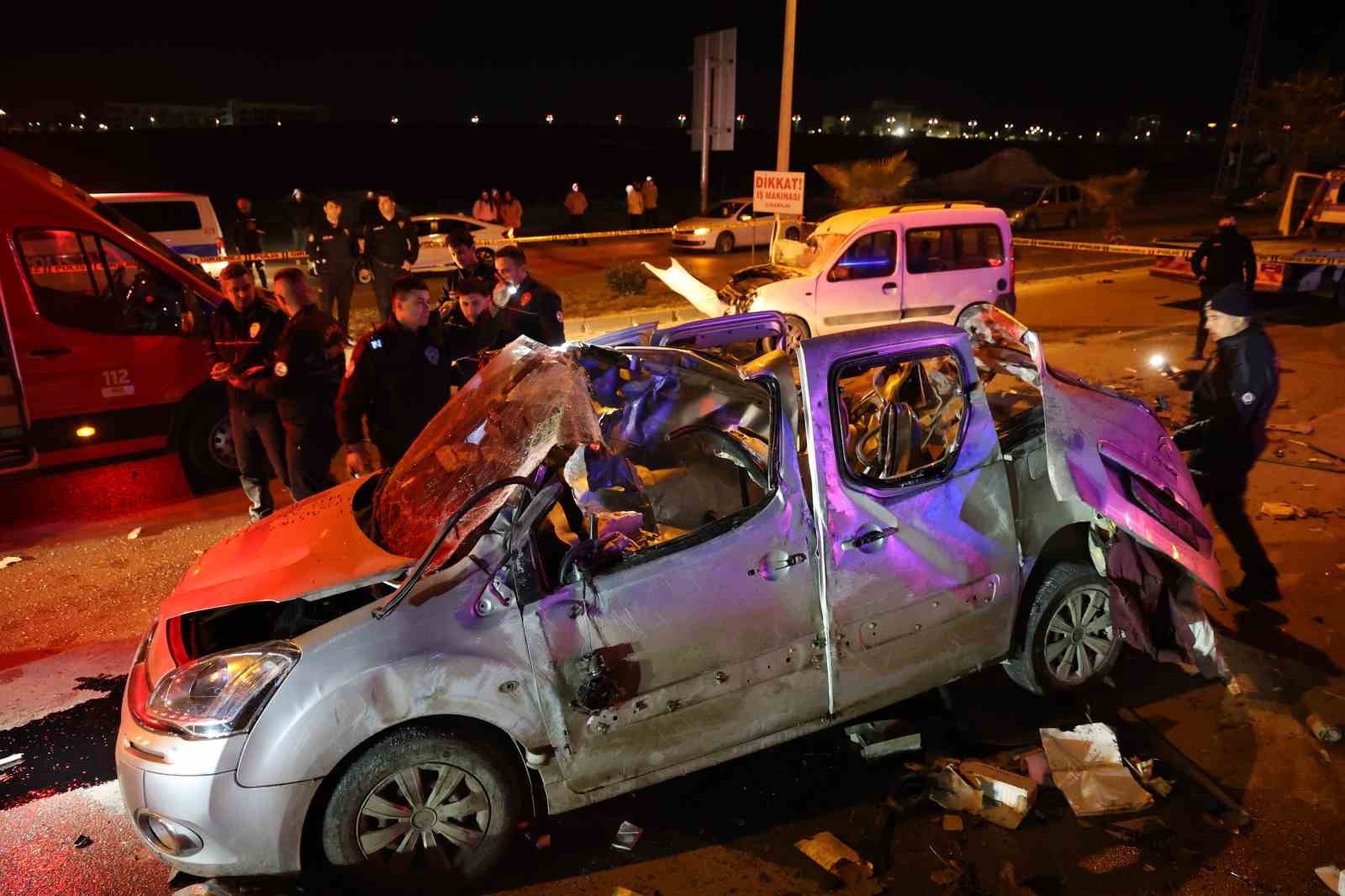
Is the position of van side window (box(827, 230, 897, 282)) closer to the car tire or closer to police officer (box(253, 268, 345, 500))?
police officer (box(253, 268, 345, 500))

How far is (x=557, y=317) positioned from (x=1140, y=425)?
13.7 ft

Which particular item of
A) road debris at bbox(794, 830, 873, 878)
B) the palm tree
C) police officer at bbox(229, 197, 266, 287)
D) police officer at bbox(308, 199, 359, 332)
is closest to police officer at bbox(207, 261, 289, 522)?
road debris at bbox(794, 830, 873, 878)

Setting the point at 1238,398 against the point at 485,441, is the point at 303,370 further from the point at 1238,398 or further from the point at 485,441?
the point at 1238,398

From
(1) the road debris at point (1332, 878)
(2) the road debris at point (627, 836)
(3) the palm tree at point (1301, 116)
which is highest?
(3) the palm tree at point (1301, 116)

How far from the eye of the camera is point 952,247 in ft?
35.9

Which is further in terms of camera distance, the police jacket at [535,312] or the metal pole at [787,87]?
the metal pole at [787,87]

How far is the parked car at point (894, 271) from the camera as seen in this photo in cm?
1073

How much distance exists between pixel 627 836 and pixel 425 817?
2.72ft

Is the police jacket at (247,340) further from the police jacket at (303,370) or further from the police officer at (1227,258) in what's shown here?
the police officer at (1227,258)

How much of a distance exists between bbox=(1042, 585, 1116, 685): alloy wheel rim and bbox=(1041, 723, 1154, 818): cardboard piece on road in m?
0.36

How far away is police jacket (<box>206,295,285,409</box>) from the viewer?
605 centimetres

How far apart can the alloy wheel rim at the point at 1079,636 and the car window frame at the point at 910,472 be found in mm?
975

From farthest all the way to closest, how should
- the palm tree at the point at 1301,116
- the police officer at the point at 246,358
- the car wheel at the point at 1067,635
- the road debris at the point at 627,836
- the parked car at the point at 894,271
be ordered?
the palm tree at the point at 1301,116 → the parked car at the point at 894,271 → the police officer at the point at 246,358 → the car wheel at the point at 1067,635 → the road debris at the point at 627,836

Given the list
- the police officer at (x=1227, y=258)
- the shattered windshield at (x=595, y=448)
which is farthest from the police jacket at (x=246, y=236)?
the police officer at (x=1227, y=258)
